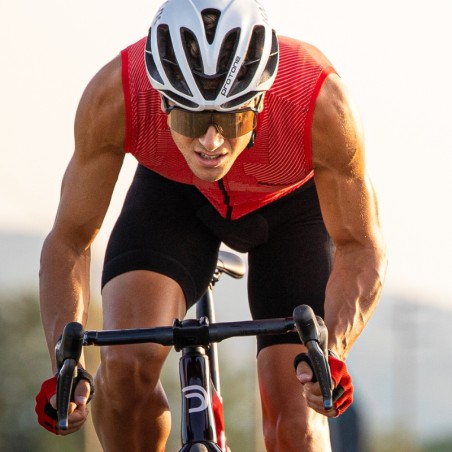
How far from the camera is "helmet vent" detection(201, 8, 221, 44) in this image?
5.78 metres

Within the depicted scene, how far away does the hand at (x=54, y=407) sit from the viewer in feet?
16.9

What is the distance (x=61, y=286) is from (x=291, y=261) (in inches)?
43.8

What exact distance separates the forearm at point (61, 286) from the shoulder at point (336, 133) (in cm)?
100

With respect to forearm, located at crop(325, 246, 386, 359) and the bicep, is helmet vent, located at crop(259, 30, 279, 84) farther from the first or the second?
forearm, located at crop(325, 246, 386, 359)

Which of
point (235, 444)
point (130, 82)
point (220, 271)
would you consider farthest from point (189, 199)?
point (235, 444)

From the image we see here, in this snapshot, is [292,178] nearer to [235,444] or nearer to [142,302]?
[142,302]

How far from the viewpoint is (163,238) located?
6.44 metres

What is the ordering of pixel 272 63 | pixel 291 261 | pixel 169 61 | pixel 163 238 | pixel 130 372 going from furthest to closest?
pixel 291 261, pixel 163 238, pixel 130 372, pixel 272 63, pixel 169 61

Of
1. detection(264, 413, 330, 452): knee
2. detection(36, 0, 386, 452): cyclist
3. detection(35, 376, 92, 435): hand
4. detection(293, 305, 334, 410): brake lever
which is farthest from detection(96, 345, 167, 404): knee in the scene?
detection(293, 305, 334, 410): brake lever

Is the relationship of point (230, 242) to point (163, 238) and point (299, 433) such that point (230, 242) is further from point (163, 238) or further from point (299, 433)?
point (299, 433)

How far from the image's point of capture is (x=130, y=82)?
19.9ft

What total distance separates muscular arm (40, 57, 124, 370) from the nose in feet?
1.75

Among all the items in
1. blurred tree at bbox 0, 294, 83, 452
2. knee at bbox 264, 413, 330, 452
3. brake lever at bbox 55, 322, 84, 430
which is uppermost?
brake lever at bbox 55, 322, 84, 430

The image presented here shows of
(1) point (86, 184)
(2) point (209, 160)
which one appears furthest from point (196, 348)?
(1) point (86, 184)
